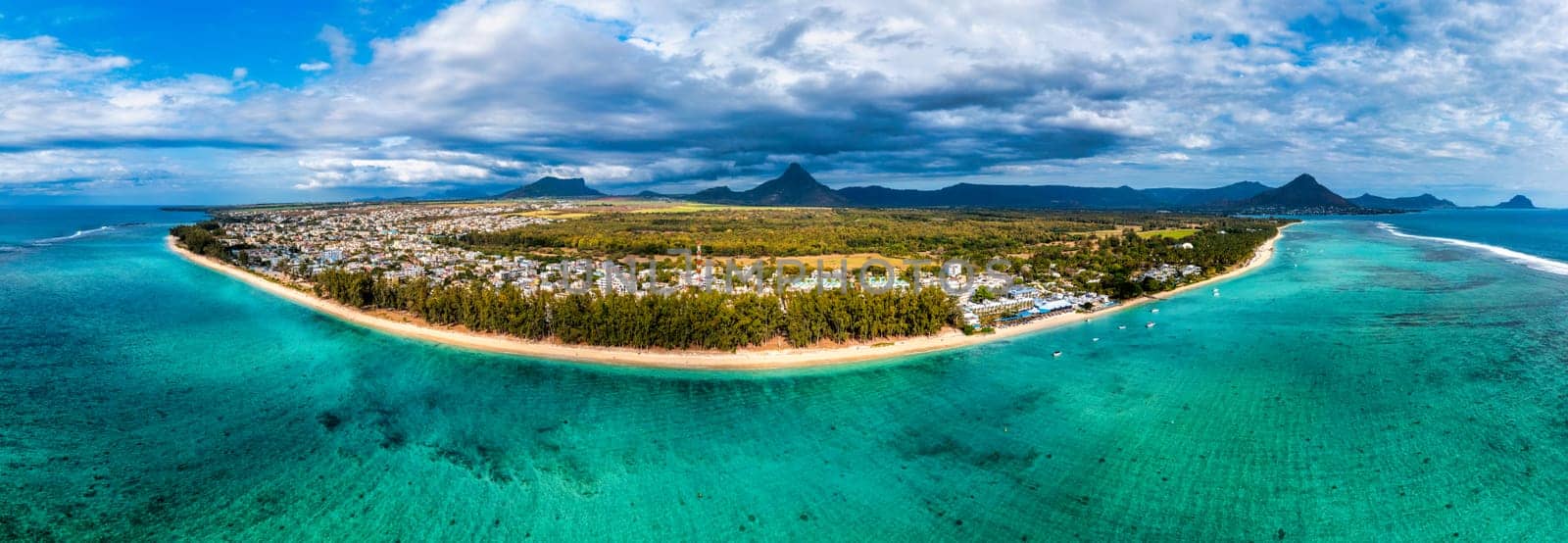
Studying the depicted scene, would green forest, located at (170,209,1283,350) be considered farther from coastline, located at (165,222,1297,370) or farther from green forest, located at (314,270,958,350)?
coastline, located at (165,222,1297,370)

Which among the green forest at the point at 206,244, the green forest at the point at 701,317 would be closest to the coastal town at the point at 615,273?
the green forest at the point at 206,244

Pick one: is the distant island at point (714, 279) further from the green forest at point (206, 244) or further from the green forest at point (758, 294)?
the green forest at point (206, 244)

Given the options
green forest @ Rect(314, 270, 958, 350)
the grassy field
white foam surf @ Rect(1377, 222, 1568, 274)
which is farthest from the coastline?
the grassy field

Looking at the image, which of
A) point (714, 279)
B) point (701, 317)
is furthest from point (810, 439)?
point (714, 279)

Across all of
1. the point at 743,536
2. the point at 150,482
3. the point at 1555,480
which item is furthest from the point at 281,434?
the point at 1555,480

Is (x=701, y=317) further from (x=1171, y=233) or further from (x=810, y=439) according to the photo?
(x=1171, y=233)

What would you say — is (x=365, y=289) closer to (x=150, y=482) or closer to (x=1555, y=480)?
(x=150, y=482)
